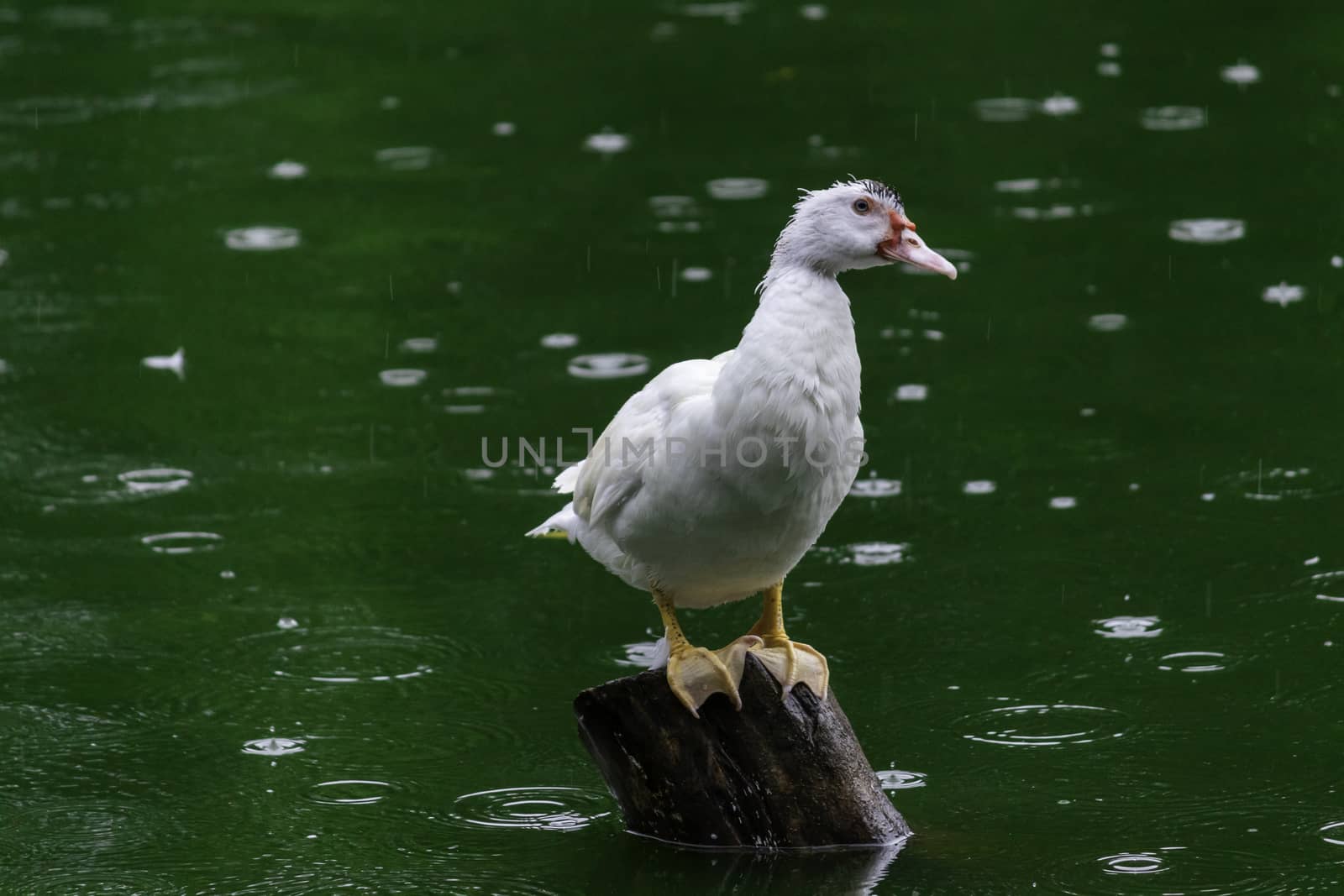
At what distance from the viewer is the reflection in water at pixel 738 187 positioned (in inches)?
526

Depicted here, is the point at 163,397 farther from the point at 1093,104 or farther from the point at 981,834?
the point at 1093,104

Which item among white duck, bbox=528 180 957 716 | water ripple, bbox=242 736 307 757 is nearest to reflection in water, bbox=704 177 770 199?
water ripple, bbox=242 736 307 757

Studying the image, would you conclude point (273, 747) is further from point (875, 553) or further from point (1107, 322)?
point (1107, 322)

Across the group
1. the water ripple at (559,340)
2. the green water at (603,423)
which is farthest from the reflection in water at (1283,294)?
the water ripple at (559,340)

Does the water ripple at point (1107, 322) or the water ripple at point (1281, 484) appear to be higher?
the water ripple at point (1107, 322)

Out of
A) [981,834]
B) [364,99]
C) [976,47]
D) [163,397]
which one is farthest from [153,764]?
[976,47]

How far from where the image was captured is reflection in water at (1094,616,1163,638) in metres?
7.93

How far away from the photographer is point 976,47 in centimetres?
1642

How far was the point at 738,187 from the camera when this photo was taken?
13492 millimetres

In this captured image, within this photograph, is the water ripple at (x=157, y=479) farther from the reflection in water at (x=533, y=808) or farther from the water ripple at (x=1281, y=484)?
the water ripple at (x=1281, y=484)

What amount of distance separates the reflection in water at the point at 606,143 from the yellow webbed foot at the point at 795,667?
8.35 m

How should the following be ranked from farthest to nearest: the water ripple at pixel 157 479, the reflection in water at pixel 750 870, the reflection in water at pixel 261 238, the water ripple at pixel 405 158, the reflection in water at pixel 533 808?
the water ripple at pixel 405 158 < the reflection in water at pixel 261 238 < the water ripple at pixel 157 479 < the reflection in water at pixel 533 808 < the reflection in water at pixel 750 870

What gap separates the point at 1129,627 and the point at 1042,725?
0.93m

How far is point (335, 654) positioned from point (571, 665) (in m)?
0.99
